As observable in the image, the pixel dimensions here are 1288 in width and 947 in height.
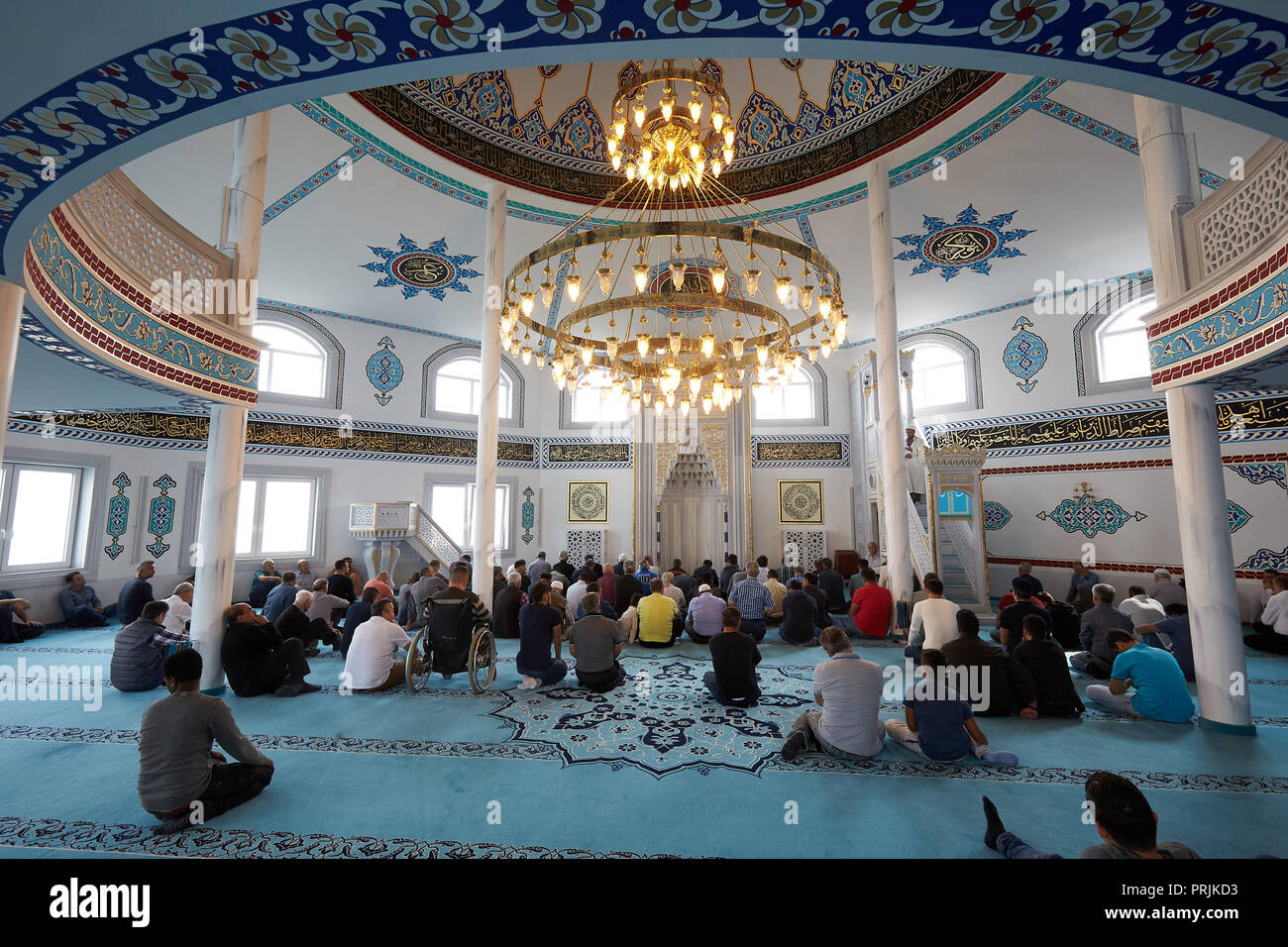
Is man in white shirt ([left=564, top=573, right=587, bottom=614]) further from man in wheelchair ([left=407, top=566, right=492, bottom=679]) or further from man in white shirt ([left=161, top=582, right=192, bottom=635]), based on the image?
man in white shirt ([left=161, top=582, right=192, bottom=635])

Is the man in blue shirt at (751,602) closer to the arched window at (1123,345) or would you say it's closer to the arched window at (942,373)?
the arched window at (942,373)

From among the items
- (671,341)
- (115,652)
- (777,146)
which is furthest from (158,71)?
(777,146)

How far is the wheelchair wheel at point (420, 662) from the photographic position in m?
4.20

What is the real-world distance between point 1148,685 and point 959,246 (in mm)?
6246

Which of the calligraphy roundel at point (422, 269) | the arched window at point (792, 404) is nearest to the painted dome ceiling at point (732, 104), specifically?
the calligraphy roundel at point (422, 269)

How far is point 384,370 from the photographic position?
9.86 meters

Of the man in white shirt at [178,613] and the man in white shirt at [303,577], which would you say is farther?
the man in white shirt at [303,577]

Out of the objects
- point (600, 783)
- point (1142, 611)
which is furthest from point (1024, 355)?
point (600, 783)

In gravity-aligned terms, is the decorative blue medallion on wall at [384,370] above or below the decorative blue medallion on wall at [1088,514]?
above

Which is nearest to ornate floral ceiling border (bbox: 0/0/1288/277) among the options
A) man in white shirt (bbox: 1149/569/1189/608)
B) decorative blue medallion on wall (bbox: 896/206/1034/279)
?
man in white shirt (bbox: 1149/569/1189/608)

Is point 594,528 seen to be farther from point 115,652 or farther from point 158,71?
point 158,71

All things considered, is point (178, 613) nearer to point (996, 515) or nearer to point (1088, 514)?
point (996, 515)

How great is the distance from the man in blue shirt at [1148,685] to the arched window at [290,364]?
10263 mm

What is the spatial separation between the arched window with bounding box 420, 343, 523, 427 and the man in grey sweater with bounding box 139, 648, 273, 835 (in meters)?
8.16
